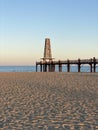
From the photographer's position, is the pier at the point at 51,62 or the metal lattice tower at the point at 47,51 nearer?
the pier at the point at 51,62

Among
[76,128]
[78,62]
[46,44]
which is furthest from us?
[46,44]

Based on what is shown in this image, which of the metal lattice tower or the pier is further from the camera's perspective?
the metal lattice tower

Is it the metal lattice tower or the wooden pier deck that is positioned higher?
the metal lattice tower

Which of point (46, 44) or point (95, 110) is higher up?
point (46, 44)

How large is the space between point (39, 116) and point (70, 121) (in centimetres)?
106

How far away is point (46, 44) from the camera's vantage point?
6041cm

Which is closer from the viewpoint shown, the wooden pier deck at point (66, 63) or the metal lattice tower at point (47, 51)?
the wooden pier deck at point (66, 63)

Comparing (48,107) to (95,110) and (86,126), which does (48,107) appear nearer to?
(95,110)

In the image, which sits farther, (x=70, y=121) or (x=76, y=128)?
(x=70, y=121)

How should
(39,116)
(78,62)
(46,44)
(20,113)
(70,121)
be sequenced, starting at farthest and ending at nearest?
(46,44) < (78,62) < (20,113) < (39,116) < (70,121)

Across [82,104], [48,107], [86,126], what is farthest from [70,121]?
[82,104]

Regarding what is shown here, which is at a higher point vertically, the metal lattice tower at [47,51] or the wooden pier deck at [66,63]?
the metal lattice tower at [47,51]

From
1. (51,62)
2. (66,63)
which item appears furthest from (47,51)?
(66,63)

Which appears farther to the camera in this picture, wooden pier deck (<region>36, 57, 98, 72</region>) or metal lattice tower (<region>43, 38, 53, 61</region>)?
metal lattice tower (<region>43, 38, 53, 61</region>)
